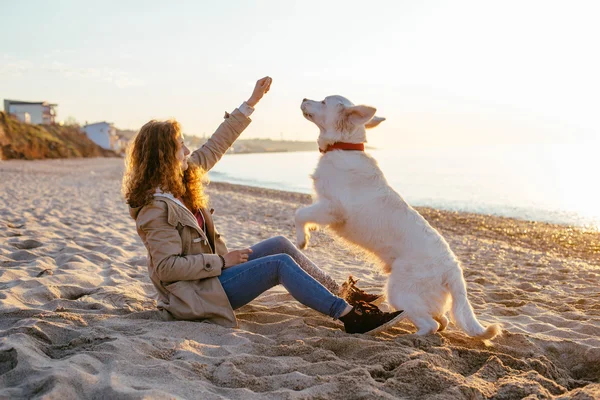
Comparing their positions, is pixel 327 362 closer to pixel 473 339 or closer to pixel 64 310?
pixel 473 339

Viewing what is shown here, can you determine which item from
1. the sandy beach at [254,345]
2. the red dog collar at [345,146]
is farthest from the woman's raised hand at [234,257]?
the red dog collar at [345,146]

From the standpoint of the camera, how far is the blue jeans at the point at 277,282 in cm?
377

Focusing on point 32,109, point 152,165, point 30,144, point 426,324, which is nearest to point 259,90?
point 152,165

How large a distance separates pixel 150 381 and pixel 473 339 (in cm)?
243

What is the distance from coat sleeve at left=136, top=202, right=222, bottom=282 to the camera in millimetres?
3576

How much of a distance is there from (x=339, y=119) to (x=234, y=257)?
5.12 ft

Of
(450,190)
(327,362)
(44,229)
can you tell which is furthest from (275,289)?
(450,190)

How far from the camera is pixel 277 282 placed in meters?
3.94

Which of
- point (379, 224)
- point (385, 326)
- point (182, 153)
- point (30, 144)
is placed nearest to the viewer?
point (385, 326)

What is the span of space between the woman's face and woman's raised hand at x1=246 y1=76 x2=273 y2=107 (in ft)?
3.35

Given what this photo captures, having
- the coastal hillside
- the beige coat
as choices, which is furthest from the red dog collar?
the coastal hillside

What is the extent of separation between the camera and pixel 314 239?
9.02m

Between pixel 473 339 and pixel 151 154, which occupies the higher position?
pixel 151 154

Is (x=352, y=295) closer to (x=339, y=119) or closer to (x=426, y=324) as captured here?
(x=426, y=324)
